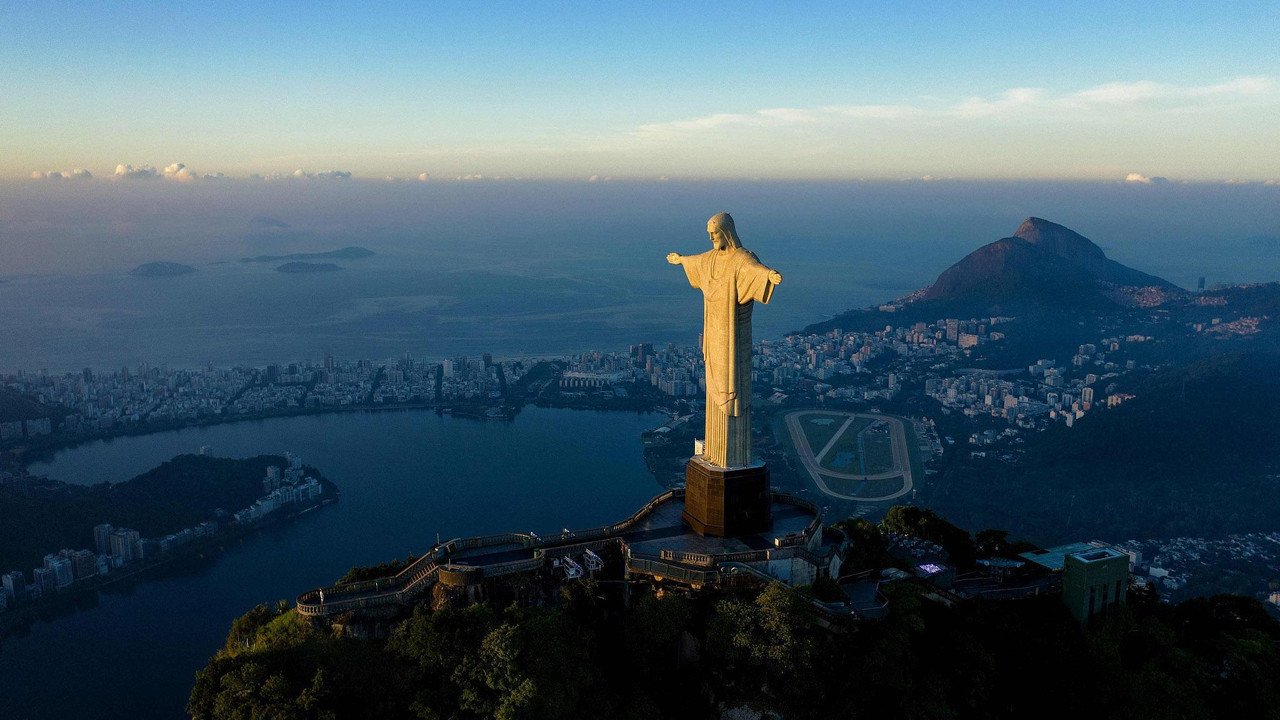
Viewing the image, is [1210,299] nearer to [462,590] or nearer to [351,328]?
[351,328]

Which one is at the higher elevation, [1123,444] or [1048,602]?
[1048,602]

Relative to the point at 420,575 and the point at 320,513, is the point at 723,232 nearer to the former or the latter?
the point at 420,575

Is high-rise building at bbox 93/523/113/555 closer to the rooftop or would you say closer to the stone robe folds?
the stone robe folds

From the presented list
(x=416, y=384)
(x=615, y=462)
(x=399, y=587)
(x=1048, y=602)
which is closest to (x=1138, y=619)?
(x=1048, y=602)

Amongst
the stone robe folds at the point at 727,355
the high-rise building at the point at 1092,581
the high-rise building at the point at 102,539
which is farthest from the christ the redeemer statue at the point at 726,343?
the high-rise building at the point at 102,539

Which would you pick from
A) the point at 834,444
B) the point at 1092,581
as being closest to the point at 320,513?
the point at 834,444

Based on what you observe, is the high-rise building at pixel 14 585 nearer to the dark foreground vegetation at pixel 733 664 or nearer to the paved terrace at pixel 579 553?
the dark foreground vegetation at pixel 733 664
